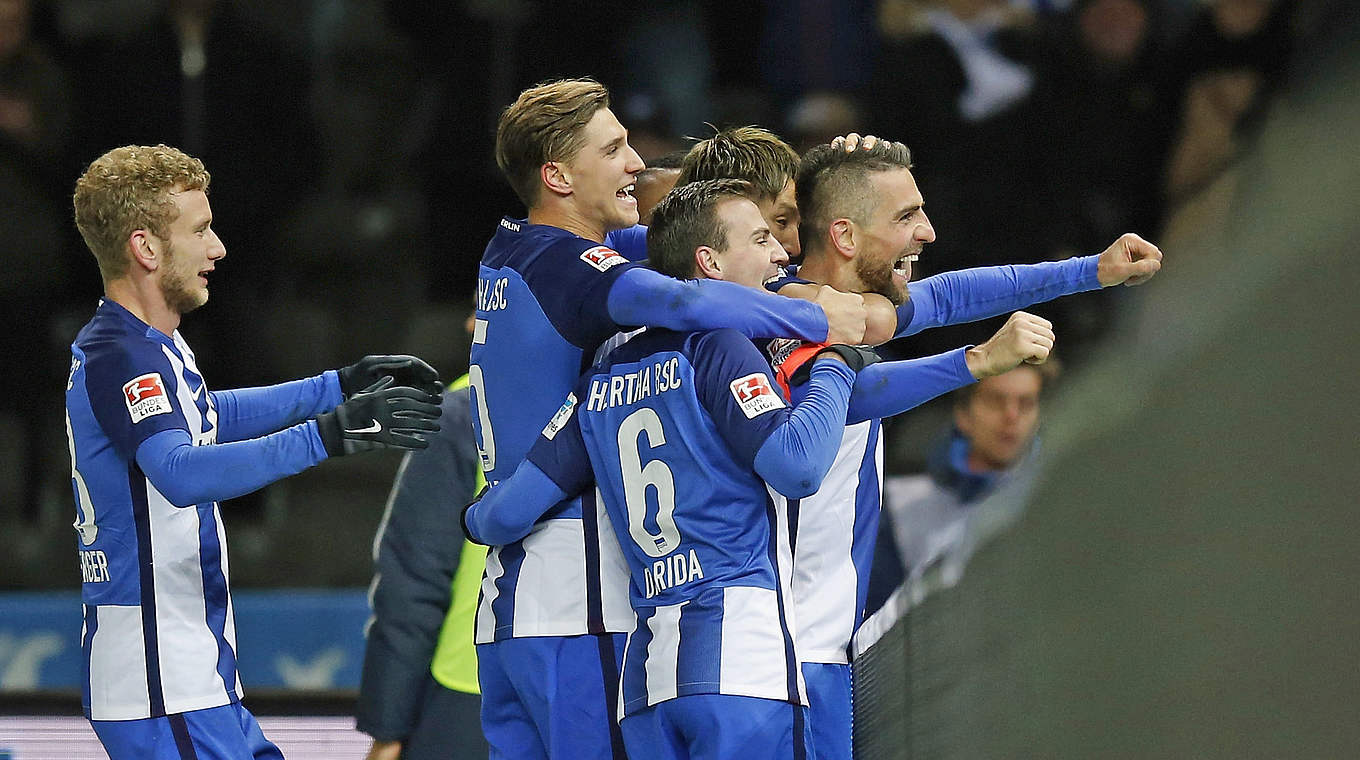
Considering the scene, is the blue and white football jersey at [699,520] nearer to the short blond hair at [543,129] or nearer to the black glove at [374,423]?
the black glove at [374,423]

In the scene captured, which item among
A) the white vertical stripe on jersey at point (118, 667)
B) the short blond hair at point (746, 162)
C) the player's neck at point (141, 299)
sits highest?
the short blond hair at point (746, 162)

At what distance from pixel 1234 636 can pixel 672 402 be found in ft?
7.31

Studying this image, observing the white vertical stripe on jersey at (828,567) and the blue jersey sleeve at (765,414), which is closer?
the blue jersey sleeve at (765,414)

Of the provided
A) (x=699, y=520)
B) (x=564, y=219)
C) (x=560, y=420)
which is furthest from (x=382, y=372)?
(x=699, y=520)

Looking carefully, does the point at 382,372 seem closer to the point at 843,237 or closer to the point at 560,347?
the point at 560,347

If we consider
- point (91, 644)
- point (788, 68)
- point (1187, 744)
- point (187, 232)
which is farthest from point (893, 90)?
point (1187, 744)

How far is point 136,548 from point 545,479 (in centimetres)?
87

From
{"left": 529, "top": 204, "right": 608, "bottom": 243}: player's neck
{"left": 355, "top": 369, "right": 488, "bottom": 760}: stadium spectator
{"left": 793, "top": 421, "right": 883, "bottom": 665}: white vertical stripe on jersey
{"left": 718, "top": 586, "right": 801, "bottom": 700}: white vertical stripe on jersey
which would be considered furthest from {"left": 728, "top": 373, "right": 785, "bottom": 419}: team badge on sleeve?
{"left": 355, "top": 369, "right": 488, "bottom": 760}: stadium spectator

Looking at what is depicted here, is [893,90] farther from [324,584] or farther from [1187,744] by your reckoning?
[1187,744]

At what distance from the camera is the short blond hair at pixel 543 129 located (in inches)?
126

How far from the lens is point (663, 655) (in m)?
2.66

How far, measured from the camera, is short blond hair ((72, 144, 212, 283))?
3.17 metres

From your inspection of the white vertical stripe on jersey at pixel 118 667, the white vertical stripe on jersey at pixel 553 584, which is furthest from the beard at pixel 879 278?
the white vertical stripe on jersey at pixel 118 667

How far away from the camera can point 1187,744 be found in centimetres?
52
